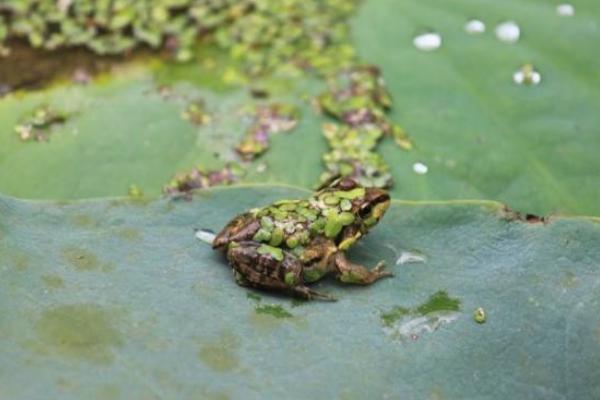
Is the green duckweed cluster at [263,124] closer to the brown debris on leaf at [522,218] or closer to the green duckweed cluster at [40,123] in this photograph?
the green duckweed cluster at [40,123]

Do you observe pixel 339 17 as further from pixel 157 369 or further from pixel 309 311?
pixel 157 369

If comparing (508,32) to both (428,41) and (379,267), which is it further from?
(379,267)

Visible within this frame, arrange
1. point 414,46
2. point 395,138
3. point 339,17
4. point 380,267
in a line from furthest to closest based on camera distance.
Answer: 1. point 339,17
2. point 414,46
3. point 395,138
4. point 380,267

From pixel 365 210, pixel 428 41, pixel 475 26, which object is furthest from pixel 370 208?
pixel 475 26

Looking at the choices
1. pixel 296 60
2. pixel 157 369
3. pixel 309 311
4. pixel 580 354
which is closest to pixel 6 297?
pixel 157 369

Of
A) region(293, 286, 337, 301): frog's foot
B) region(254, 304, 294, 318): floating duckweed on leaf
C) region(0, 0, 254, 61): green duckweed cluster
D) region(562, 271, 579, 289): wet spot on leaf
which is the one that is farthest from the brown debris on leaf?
region(0, 0, 254, 61): green duckweed cluster
